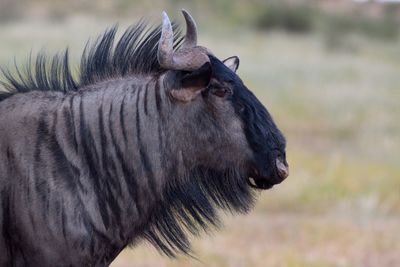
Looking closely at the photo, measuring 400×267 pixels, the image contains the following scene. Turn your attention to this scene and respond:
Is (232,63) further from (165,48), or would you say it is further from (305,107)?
(305,107)

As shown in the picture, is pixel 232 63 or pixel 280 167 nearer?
pixel 280 167

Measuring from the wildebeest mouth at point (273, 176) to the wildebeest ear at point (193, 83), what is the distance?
19.3 inches

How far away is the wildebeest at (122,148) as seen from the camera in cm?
487

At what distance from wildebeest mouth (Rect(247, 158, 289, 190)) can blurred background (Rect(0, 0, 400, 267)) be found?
2.30 feet

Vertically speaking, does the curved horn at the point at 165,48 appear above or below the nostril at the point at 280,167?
above

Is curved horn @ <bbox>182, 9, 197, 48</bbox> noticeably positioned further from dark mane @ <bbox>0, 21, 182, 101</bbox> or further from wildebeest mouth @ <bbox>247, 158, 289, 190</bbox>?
wildebeest mouth @ <bbox>247, 158, 289, 190</bbox>

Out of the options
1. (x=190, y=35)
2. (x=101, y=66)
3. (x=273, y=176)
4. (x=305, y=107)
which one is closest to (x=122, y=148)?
(x=101, y=66)

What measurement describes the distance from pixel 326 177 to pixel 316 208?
3.05 ft

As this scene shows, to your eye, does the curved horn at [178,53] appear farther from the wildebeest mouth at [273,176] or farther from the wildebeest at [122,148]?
the wildebeest mouth at [273,176]

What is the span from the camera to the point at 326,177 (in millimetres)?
13617

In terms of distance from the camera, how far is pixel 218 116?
16.5 feet

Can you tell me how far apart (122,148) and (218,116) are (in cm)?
51

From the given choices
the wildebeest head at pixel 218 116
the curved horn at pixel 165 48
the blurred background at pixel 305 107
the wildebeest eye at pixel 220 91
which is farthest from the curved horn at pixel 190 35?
the blurred background at pixel 305 107

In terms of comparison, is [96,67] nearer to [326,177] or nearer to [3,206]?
[3,206]
